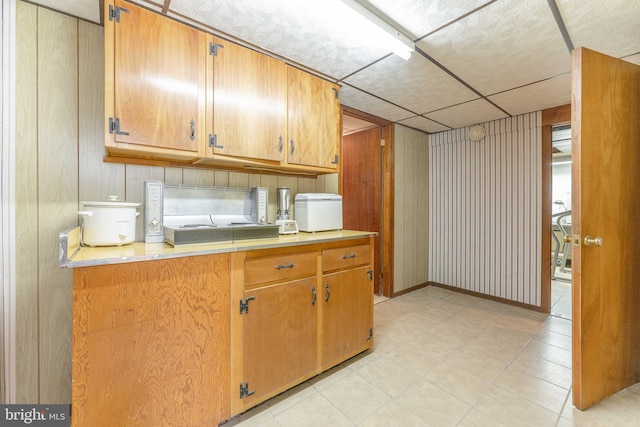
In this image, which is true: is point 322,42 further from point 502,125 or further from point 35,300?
point 502,125

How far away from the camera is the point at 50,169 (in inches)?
58.7

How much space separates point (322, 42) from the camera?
5.94ft

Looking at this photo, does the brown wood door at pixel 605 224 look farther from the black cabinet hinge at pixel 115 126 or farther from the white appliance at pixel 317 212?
the black cabinet hinge at pixel 115 126

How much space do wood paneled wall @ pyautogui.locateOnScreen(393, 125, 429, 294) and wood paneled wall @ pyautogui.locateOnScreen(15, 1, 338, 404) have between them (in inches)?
120

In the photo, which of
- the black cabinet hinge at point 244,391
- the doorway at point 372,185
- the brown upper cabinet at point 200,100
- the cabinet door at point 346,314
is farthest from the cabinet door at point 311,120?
the black cabinet hinge at point 244,391

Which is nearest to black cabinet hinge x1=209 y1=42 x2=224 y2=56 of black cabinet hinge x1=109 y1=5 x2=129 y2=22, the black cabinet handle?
black cabinet hinge x1=109 y1=5 x2=129 y2=22

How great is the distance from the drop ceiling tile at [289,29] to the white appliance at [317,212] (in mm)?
1023

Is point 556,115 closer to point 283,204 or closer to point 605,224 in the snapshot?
point 605,224

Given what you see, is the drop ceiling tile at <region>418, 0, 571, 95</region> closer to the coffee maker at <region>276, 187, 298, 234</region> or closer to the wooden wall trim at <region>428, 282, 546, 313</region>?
the coffee maker at <region>276, 187, 298, 234</region>

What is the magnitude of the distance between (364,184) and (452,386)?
2.59m

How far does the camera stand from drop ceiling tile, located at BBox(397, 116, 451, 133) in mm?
3419

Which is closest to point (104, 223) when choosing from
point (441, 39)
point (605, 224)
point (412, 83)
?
point (441, 39)

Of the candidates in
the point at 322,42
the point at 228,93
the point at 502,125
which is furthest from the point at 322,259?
the point at 502,125

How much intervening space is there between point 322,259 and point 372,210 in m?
2.02
